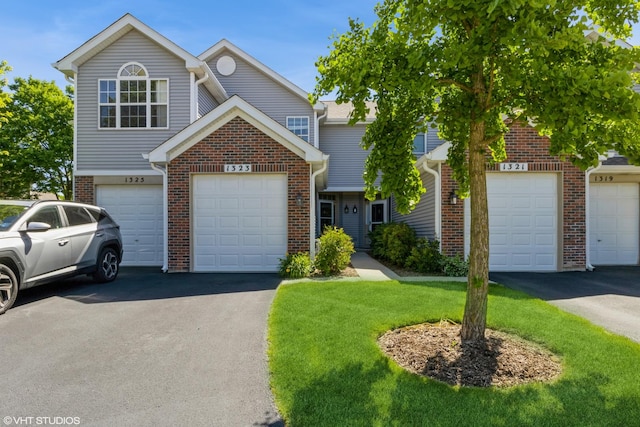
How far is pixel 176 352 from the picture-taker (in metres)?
4.58

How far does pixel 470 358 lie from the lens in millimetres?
4219

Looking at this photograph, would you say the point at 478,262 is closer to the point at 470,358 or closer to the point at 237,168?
the point at 470,358

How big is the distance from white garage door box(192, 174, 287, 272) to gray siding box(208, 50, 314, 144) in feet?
20.8

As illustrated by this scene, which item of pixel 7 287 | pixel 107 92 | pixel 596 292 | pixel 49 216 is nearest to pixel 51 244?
pixel 49 216

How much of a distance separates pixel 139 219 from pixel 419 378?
34.3ft

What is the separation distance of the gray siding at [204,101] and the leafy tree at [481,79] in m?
9.27

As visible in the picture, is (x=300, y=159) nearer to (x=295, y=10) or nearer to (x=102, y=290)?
(x=295, y=10)

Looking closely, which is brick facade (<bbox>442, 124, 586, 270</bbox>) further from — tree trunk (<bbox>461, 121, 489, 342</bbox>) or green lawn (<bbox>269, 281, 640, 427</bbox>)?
tree trunk (<bbox>461, 121, 489, 342</bbox>)

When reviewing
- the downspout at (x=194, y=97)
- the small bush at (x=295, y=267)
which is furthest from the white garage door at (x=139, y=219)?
the small bush at (x=295, y=267)

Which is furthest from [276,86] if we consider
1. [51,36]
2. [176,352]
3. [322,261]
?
[176,352]

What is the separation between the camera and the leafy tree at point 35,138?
21328mm

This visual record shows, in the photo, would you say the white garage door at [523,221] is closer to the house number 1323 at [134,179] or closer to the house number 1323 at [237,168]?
the house number 1323 at [237,168]

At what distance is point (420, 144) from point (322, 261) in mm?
8989

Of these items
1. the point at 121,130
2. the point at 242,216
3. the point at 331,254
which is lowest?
the point at 331,254
